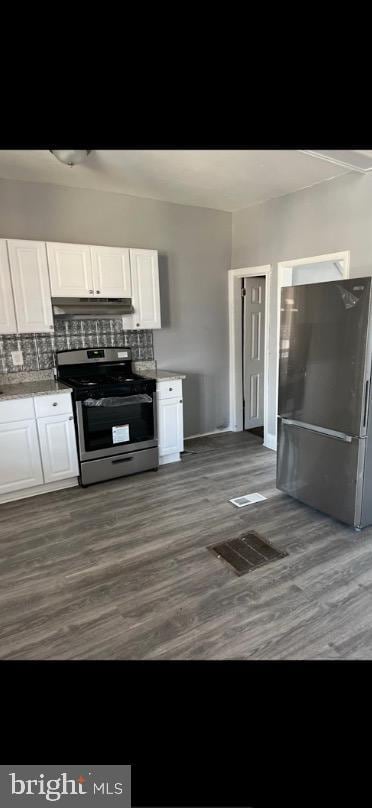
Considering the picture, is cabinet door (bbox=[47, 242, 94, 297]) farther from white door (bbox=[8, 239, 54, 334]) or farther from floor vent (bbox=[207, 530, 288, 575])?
floor vent (bbox=[207, 530, 288, 575])

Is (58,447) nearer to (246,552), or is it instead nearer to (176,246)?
(246,552)

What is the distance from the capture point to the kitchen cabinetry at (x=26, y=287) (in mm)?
3188

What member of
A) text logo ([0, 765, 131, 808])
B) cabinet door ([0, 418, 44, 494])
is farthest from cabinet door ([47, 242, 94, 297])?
text logo ([0, 765, 131, 808])

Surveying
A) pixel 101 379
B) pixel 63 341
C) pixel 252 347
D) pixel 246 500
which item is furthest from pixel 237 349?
pixel 246 500

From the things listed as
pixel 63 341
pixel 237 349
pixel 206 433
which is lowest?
pixel 206 433

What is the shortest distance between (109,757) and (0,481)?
233 centimetres

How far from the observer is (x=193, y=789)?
3.82ft

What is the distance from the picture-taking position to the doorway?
4.81m

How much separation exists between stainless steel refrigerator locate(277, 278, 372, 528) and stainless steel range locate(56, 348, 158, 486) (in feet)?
4.21

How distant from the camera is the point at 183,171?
313 centimetres

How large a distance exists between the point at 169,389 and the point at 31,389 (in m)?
1.28

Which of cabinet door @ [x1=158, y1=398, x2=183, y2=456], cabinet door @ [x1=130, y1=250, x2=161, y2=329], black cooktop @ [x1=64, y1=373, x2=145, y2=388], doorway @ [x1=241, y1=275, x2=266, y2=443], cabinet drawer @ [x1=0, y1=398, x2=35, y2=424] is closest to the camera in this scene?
cabinet drawer @ [x1=0, y1=398, x2=35, y2=424]

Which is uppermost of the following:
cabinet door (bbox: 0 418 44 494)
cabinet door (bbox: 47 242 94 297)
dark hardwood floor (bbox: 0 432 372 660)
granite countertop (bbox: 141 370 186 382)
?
cabinet door (bbox: 47 242 94 297)
